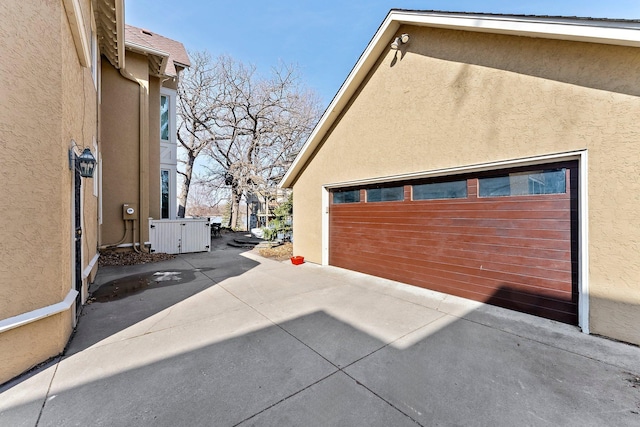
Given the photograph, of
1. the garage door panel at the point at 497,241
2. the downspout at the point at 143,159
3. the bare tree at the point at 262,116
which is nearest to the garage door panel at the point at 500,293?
the garage door panel at the point at 497,241

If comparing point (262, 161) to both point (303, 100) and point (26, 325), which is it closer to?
point (303, 100)

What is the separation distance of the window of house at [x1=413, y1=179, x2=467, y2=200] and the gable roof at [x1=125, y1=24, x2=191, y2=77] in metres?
10.2

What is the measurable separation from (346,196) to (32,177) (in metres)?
5.93

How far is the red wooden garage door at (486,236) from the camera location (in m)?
3.79

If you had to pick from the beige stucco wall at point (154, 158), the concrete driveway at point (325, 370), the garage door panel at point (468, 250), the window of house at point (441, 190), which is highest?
the beige stucco wall at point (154, 158)

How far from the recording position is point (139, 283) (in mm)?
6035

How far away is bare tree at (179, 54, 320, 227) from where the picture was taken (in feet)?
57.1

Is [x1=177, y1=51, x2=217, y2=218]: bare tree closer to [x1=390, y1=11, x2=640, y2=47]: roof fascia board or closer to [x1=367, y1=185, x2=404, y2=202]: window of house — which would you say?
[x1=367, y1=185, x2=404, y2=202]: window of house

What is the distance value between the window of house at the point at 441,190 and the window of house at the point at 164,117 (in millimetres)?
10894

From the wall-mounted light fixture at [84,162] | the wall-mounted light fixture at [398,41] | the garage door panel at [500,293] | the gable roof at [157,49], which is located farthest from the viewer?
the gable roof at [157,49]

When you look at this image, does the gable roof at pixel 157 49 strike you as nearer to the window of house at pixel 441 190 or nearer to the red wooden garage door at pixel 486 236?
the red wooden garage door at pixel 486 236

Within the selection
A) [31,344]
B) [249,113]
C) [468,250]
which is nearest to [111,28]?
[31,344]

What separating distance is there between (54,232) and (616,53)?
7.05 meters

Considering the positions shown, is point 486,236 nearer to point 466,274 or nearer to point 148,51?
point 466,274
